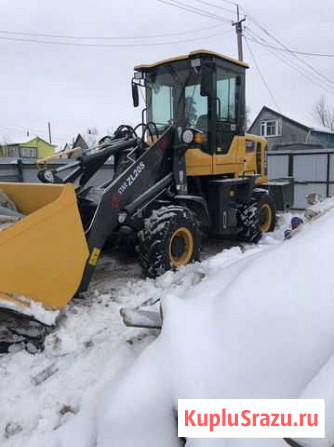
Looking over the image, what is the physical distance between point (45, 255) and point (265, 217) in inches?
210

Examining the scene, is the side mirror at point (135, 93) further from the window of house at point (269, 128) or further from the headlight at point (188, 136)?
the window of house at point (269, 128)

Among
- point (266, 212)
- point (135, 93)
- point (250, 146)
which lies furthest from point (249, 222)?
point (135, 93)

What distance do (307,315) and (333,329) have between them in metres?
0.14

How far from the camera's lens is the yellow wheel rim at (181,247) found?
5340 millimetres

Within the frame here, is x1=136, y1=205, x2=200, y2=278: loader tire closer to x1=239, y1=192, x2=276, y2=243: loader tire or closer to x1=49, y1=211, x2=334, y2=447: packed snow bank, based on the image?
x1=239, y1=192, x2=276, y2=243: loader tire

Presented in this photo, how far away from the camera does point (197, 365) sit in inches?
81.7

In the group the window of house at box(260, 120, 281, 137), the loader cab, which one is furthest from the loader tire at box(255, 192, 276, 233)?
the window of house at box(260, 120, 281, 137)

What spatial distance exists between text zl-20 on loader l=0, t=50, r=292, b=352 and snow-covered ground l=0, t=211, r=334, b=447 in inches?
34.2

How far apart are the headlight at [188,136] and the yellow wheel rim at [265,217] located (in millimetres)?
2821

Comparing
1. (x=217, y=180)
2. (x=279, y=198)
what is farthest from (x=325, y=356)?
(x=279, y=198)

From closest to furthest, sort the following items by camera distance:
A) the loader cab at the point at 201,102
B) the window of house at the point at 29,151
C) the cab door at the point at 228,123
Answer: the loader cab at the point at 201,102, the cab door at the point at 228,123, the window of house at the point at 29,151

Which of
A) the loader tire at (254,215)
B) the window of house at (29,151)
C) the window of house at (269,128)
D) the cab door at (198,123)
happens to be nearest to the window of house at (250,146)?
the loader tire at (254,215)

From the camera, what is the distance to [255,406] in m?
1.84

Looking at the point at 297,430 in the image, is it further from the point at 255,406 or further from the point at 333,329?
the point at 333,329
